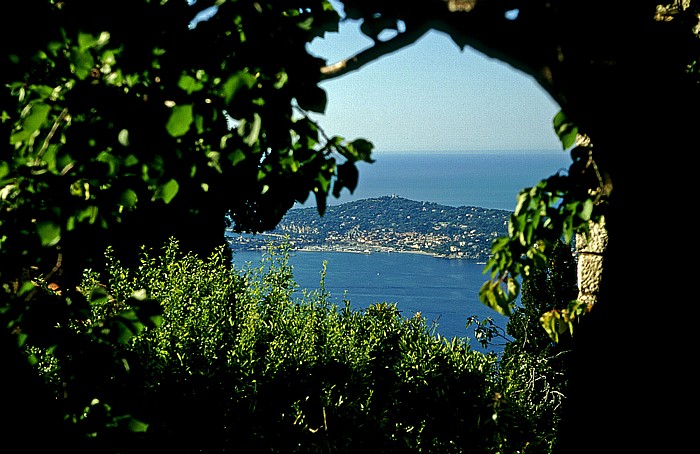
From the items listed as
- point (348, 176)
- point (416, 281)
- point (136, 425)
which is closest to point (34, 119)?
point (348, 176)

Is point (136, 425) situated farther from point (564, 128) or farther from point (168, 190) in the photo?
point (564, 128)

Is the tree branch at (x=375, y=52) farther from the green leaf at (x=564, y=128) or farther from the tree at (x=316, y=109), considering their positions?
the green leaf at (x=564, y=128)

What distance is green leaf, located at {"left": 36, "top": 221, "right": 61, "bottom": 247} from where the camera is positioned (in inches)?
87.4

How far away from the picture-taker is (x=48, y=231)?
2232 millimetres

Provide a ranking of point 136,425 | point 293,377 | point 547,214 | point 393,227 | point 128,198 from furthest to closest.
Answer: point 393,227, point 293,377, point 547,214, point 136,425, point 128,198

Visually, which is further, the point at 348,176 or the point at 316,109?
the point at 348,176

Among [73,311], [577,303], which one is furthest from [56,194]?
[577,303]

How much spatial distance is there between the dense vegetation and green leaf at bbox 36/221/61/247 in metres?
3.06

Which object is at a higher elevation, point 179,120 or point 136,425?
point 179,120

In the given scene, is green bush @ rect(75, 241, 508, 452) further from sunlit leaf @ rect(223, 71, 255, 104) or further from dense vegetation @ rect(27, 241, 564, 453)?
sunlit leaf @ rect(223, 71, 255, 104)

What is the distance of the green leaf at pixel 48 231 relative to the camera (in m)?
2.22

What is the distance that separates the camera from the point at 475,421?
606cm

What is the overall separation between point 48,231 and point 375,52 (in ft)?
4.24

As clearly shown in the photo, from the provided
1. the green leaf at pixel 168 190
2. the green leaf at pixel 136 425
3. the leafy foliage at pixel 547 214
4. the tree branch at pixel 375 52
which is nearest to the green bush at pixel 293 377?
the green leaf at pixel 136 425
